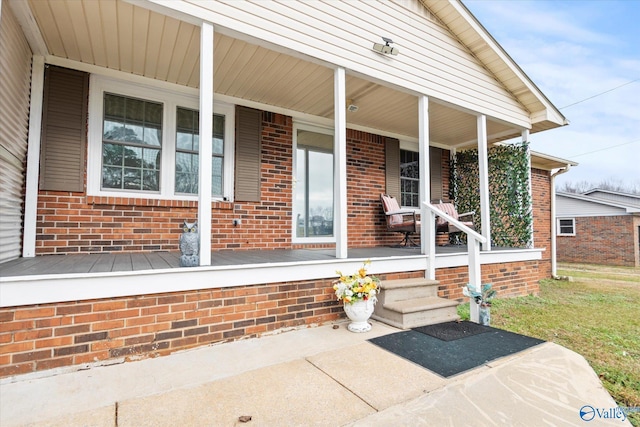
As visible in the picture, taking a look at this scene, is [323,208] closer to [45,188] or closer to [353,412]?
[45,188]

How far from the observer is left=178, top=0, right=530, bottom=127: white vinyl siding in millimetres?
3029

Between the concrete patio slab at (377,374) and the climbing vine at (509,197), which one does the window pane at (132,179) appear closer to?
the concrete patio slab at (377,374)

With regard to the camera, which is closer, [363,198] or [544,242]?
[363,198]

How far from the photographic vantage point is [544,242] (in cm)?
840

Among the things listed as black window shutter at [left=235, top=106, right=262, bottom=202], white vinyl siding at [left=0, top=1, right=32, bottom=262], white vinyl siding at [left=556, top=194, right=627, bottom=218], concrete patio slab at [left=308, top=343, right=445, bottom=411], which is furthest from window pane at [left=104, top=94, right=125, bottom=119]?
white vinyl siding at [left=556, top=194, right=627, bottom=218]

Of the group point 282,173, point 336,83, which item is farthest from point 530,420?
point 282,173

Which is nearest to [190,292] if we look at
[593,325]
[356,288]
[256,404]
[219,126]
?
[256,404]

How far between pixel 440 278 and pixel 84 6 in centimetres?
457

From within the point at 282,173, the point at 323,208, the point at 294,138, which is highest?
the point at 294,138

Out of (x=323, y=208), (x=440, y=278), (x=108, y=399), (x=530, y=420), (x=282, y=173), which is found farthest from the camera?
(x=323, y=208)

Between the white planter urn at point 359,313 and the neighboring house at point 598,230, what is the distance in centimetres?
1554

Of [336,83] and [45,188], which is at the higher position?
[336,83]

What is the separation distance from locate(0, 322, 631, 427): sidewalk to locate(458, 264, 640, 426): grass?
0.83 feet

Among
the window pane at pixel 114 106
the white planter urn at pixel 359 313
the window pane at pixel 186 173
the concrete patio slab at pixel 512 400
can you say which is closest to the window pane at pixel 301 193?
the window pane at pixel 186 173
